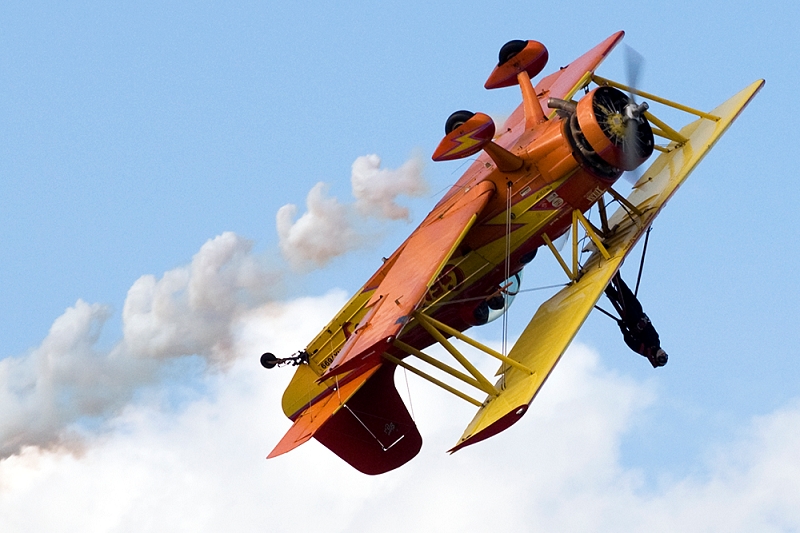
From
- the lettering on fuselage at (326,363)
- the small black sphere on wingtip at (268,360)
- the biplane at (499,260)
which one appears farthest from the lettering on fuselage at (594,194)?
the small black sphere on wingtip at (268,360)

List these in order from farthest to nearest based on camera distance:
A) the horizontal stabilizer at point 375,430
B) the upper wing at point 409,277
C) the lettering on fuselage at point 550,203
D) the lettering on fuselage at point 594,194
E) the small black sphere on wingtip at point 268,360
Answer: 1. the small black sphere on wingtip at point 268,360
2. the horizontal stabilizer at point 375,430
3. the lettering on fuselage at point 550,203
4. the lettering on fuselage at point 594,194
5. the upper wing at point 409,277

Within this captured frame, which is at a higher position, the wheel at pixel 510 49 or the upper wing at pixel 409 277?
the wheel at pixel 510 49

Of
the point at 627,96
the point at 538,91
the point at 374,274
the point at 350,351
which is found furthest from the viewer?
the point at 538,91

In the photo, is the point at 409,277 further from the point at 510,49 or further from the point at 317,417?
the point at 510,49

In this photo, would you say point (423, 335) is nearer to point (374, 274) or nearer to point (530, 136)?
point (374, 274)

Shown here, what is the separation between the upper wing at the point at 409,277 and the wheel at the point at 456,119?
4.79ft

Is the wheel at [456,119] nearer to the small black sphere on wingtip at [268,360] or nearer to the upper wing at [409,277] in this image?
the upper wing at [409,277]

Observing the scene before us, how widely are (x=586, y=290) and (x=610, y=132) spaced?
292cm

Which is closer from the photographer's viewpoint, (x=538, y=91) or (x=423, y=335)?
(x=423, y=335)

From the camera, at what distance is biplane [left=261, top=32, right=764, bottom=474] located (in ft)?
95.0

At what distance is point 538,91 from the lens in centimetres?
3497

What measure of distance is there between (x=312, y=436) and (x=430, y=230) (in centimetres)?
450

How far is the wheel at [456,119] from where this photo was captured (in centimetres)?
3000

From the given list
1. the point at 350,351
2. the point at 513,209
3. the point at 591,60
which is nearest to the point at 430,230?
the point at 513,209
